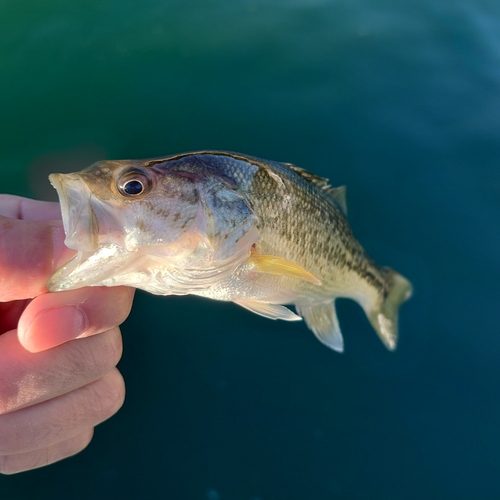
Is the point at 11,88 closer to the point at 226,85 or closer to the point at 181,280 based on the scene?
the point at 226,85

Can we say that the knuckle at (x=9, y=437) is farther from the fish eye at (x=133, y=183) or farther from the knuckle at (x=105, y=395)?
the fish eye at (x=133, y=183)

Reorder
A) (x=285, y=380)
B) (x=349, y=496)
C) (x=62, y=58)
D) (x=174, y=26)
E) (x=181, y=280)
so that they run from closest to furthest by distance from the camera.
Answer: (x=181, y=280)
(x=349, y=496)
(x=285, y=380)
(x=62, y=58)
(x=174, y=26)

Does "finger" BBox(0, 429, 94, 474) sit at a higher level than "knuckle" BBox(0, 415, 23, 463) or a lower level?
lower

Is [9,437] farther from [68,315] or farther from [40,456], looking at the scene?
[68,315]

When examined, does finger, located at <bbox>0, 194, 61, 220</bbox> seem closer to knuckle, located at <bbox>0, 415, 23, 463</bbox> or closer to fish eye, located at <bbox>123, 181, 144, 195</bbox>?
fish eye, located at <bbox>123, 181, 144, 195</bbox>

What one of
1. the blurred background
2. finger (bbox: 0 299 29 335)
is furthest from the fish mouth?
the blurred background

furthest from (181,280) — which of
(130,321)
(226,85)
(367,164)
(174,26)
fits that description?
(174,26)

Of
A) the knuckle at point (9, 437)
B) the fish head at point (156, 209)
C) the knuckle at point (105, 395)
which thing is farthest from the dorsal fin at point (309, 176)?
the knuckle at point (9, 437)
